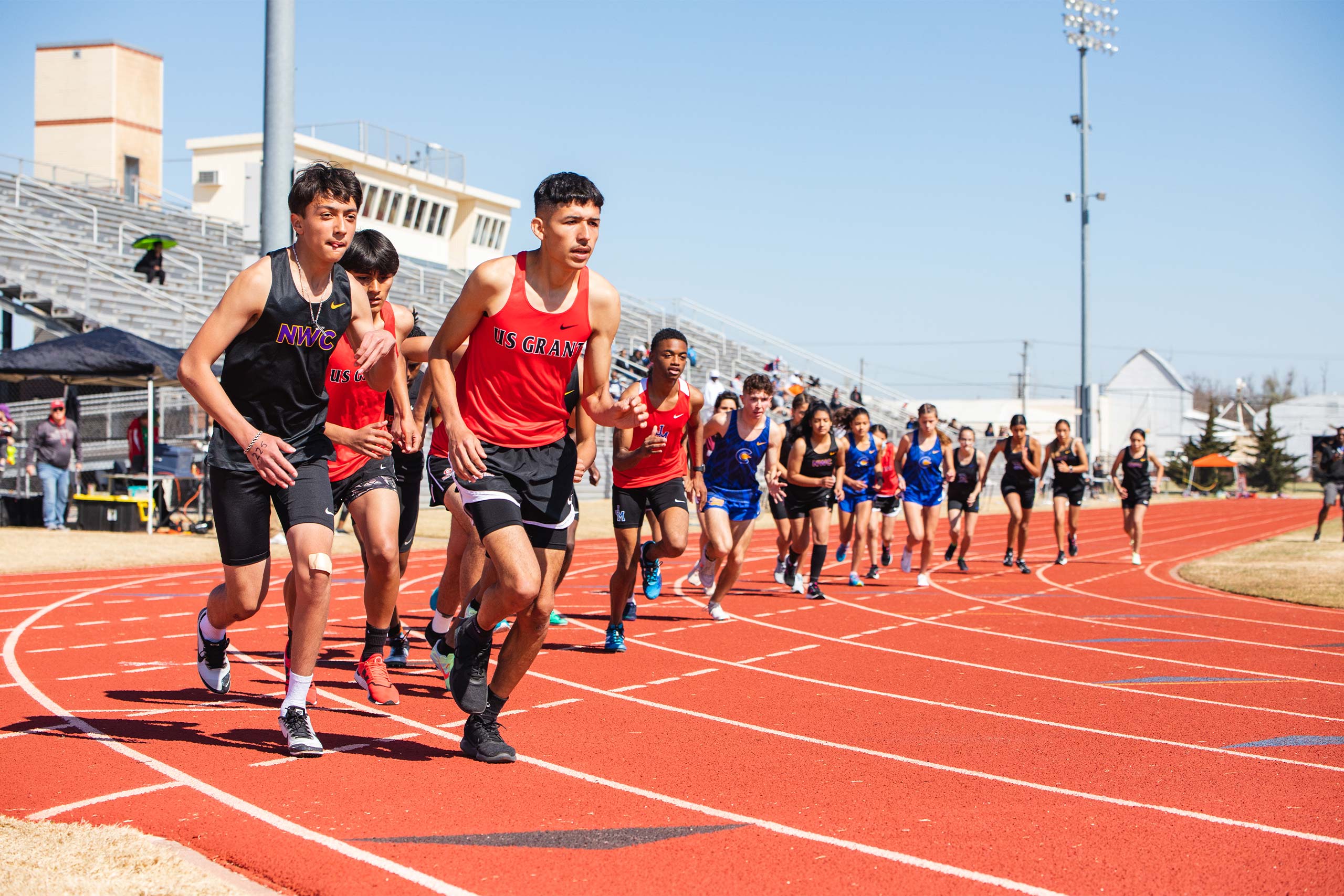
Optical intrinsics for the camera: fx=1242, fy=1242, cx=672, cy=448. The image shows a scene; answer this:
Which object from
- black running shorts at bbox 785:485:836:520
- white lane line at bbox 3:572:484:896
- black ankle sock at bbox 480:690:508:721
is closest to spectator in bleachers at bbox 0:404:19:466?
black running shorts at bbox 785:485:836:520

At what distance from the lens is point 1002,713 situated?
6441mm

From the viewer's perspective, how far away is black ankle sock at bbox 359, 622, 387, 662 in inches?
249

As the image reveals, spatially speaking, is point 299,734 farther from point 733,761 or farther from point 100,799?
point 733,761

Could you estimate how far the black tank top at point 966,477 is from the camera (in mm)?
15258

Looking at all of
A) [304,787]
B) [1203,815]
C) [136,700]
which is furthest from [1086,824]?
[136,700]

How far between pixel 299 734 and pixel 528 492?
1.32 meters

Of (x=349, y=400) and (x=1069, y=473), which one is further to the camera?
(x=1069, y=473)

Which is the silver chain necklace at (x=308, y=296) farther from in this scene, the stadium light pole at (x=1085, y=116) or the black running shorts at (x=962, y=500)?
the stadium light pole at (x=1085, y=116)

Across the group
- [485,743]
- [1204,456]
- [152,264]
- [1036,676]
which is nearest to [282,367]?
[485,743]

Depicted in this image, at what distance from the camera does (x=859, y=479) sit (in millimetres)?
13391

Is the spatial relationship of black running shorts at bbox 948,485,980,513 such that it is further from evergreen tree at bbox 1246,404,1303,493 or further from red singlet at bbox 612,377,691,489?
evergreen tree at bbox 1246,404,1303,493

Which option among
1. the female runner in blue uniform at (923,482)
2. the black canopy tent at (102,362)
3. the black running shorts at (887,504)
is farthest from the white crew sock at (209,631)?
the black canopy tent at (102,362)

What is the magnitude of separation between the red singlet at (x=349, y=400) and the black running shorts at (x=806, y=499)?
5819 mm

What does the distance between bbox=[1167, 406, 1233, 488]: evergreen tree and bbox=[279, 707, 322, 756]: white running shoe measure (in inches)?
2284
